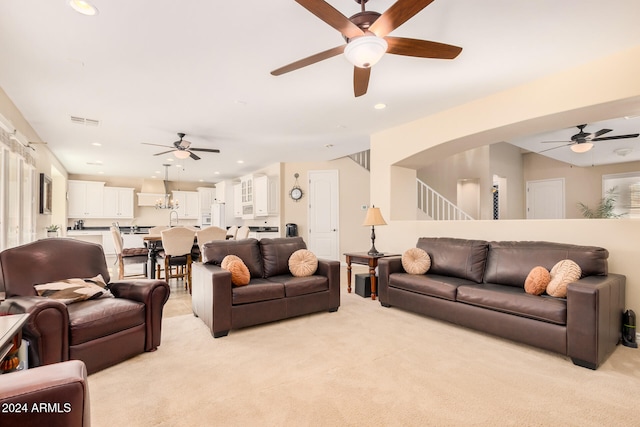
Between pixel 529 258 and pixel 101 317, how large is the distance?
12.3ft

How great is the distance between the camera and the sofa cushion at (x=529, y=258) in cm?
277

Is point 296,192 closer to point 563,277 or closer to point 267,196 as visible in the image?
point 267,196

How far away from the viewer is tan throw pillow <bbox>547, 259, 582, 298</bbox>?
8.48 ft

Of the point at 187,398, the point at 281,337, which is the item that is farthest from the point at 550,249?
the point at 187,398

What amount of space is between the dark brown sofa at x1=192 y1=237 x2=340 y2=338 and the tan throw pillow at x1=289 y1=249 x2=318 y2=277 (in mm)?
73

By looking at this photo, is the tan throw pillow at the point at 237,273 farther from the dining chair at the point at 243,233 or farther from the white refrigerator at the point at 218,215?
the white refrigerator at the point at 218,215

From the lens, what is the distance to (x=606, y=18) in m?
2.27

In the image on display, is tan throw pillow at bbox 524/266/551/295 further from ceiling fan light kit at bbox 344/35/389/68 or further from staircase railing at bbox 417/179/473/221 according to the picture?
staircase railing at bbox 417/179/473/221

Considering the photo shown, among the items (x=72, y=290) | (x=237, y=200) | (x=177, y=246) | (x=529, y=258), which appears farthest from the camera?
(x=237, y=200)

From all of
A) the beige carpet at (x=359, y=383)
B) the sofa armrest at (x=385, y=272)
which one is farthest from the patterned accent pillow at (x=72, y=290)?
the sofa armrest at (x=385, y=272)

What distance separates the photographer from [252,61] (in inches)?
114

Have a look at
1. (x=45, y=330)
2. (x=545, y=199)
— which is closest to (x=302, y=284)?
(x=45, y=330)

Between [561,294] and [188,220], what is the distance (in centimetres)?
1049

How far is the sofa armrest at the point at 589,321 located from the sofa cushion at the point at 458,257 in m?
1.02
